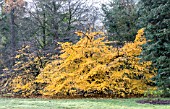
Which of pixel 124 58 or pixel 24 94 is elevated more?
pixel 124 58

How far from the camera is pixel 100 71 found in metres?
16.6

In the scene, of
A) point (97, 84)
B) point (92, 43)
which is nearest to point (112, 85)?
point (97, 84)

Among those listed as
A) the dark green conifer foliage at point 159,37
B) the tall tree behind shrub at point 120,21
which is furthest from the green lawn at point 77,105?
the tall tree behind shrub at point 120,21

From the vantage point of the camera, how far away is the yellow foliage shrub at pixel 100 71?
54.3ft

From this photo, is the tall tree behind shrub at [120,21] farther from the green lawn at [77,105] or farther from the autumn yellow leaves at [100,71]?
the green lawn at [77,105]

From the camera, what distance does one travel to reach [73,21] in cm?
2528

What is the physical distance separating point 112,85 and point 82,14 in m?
10.1

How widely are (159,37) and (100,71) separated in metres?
3.60

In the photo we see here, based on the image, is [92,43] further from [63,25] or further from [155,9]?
[63,25]

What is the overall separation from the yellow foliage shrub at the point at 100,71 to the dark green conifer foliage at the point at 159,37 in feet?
2.65

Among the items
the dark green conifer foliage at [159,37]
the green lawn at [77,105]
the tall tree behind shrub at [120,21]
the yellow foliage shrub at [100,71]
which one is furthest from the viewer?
the tall tree behind shrub at [120,21]

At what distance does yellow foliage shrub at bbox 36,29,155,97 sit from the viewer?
16562 mm

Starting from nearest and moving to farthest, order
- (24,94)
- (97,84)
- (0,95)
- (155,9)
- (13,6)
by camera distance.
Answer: (155,9) < (97,84) < (24,94) < (0,95) < (13,6)

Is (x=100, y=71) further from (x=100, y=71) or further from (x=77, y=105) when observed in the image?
(x=77, y=105)
